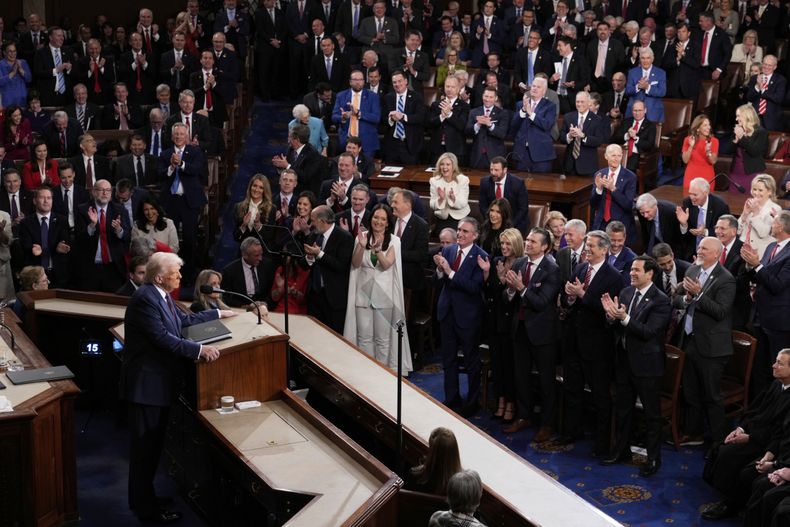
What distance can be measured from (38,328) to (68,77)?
19.0ft

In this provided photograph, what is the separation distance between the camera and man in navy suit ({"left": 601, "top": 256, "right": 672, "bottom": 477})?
7.36 metres

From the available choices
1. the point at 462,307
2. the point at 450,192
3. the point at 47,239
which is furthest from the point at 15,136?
the point at 462,307

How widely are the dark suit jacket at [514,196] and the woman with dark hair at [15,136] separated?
15.2 feet

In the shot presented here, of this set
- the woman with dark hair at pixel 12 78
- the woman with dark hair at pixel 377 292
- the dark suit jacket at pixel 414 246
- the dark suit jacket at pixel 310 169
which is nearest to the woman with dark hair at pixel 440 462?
the woman with dark hair at pixel 377 292

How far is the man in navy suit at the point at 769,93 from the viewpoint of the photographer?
12.2 meters

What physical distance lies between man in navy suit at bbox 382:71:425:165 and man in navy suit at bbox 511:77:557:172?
98cm

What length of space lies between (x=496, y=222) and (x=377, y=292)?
1051 mm

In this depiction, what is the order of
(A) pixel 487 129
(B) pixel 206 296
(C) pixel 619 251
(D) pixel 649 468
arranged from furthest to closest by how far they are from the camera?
(A) pixel 487 129, (C) pixel 619 251, (D) pixel 649 468, (B) pixel 206 296

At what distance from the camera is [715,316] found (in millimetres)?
7613

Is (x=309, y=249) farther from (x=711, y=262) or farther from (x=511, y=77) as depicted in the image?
(x=511, y=77)

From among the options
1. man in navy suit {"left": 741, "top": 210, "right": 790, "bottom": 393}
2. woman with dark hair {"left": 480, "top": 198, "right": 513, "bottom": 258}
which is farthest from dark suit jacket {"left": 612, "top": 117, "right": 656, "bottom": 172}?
man in navy suit {"left": 741, "top": 210, "right": 790, "bottom": 393}

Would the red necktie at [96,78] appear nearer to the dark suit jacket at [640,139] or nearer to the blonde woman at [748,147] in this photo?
the dark suit jacket at [640,139]

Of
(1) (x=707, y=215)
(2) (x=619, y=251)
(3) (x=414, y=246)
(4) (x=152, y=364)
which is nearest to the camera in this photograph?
(4) (x=152, y=364)

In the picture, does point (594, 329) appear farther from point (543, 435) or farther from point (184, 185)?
point (184, 185)
